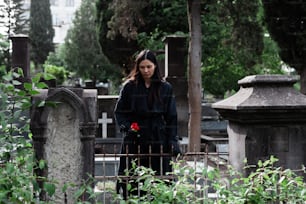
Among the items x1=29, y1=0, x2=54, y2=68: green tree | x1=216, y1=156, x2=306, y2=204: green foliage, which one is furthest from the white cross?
x1=29, y1=0, x2=54, y2=68: green tree

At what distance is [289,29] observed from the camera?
11.5 metres

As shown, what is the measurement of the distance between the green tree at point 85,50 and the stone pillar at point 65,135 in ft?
82.3

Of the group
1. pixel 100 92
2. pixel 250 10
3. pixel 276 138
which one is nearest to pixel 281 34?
pixel 250 10

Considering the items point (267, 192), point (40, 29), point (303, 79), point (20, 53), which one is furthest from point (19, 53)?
point (40, 29)

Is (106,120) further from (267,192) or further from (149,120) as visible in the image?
(267,192)

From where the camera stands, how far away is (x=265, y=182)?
2.57 meters

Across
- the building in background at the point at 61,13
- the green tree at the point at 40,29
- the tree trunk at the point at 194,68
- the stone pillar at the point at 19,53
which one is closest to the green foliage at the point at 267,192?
the tree trunk at the point at 194,68

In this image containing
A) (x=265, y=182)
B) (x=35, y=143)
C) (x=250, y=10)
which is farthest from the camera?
(x=250, y=10)

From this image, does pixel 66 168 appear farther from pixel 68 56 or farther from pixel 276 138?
pixel 68 56

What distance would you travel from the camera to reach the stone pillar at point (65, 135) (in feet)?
10.4

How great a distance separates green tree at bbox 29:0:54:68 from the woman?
3671 centimetres

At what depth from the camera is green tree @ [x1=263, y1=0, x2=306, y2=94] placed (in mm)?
11250

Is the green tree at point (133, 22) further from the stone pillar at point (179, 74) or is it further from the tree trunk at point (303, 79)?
the tree trunk at point (303, 79)

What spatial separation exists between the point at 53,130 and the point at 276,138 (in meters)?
1.79
